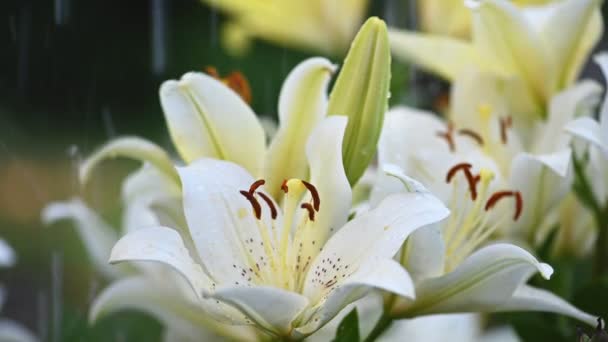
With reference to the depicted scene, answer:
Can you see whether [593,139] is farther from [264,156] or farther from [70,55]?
[70,55]

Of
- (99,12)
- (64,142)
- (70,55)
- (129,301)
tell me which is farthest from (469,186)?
(99,12)

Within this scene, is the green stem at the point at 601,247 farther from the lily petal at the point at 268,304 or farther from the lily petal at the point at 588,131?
the lily petal at the point at 268,304

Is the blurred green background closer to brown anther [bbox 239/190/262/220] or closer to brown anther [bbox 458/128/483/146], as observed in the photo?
brown anther [bbox 458/128/483/146]

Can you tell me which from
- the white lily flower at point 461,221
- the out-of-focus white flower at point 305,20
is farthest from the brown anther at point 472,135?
the out-of-focus white flower at point 305,20

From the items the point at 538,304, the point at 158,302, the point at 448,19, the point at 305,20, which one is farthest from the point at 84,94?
the point at 538,304

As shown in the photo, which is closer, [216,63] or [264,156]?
[264,156]

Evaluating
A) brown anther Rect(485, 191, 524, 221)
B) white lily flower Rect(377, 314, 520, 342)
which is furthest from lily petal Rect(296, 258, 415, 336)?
white lily flower Rect(377, 314, 520, 342)

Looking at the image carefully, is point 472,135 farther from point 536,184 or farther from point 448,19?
point 448,19
